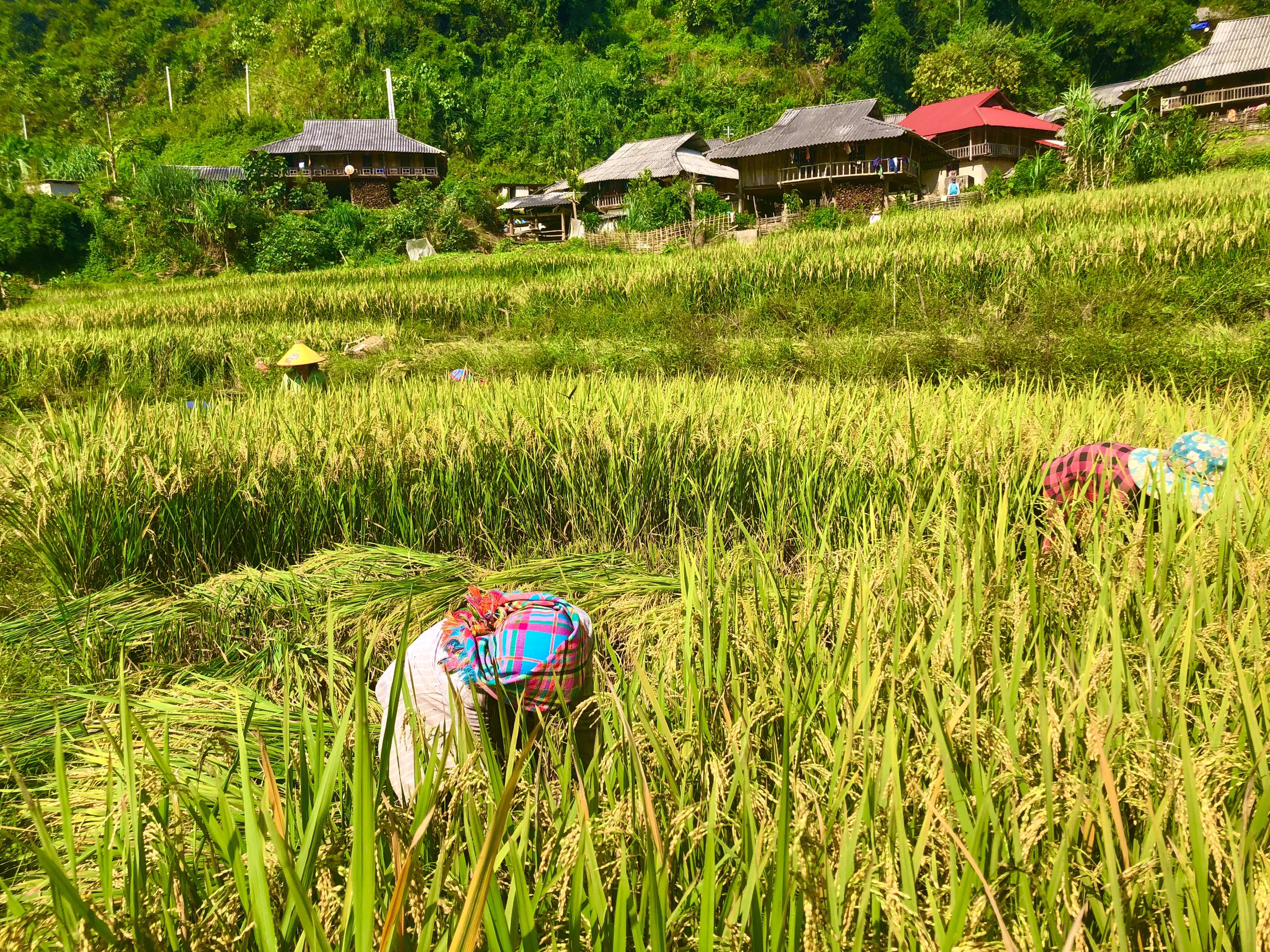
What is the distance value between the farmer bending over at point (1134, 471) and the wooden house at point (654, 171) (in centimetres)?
2854

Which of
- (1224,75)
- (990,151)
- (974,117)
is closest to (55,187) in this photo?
(974,117)

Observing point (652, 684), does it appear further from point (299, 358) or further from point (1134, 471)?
point (299, 358)

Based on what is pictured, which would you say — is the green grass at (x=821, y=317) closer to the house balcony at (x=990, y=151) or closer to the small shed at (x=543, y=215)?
the house balcony at (x=990, y=151)

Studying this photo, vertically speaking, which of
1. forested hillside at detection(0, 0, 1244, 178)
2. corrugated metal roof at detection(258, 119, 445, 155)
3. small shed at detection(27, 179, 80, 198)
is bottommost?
small shed at detection(27, 179, 80, 198)

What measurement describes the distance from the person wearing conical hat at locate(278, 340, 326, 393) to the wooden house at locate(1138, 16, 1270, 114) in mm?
32592

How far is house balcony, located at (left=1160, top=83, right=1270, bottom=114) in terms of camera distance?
2569cm

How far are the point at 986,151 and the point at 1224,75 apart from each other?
7.87 m

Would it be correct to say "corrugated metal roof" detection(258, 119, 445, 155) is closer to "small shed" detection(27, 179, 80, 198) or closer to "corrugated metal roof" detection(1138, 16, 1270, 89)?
"small shed" detection(27, 179, 80, 198)

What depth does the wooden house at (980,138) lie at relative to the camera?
90.3 ft

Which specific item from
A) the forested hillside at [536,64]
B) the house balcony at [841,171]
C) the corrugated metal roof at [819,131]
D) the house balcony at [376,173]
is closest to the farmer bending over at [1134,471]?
the corrugated metal roof at [819,131]

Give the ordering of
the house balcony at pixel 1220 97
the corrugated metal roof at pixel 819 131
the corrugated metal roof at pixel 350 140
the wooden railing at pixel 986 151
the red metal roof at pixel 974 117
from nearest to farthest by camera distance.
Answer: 1. the corrugated metal roof at pixel 819 131
2. the house balcony at pixel 1220 97
3. the red metal roof at pixel 974 117
4. the wooden railing at pixel 986 151
5. the corrugated metal roof at pixel 350 140

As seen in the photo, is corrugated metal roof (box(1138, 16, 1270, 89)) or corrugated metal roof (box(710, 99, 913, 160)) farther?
corrugated metal roof (box(1138, 16, 1270, 89))

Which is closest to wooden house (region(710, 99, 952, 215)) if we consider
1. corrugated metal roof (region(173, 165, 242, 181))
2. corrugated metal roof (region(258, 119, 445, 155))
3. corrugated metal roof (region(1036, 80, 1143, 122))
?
corrugated metal roof (region(1036, 80, 1143, 122))

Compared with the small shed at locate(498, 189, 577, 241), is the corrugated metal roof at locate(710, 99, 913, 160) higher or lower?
higher
